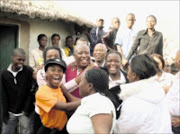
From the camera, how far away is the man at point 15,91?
4.53 meters

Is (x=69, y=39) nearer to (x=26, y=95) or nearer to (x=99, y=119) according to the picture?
(x=26, y=95)

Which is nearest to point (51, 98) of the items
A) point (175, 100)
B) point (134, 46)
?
point (175, 100)

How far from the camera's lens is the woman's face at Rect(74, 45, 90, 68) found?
3.54 meters

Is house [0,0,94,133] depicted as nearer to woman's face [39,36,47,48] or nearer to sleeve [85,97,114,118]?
woman's face [39,36,47,48]

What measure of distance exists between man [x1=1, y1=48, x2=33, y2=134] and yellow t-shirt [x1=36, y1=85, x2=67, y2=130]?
5.10ft

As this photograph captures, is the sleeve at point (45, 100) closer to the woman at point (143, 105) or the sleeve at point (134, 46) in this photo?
the woman at point (143, 105)

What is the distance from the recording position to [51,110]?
3.14 meters

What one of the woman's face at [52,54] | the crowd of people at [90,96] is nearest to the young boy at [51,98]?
the crowd of people at [90,96]

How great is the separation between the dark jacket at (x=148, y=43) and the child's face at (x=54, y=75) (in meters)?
2.78

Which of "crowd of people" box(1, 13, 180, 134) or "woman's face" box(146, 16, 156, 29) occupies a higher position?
"woman's face" box(146, 16, 156, 29)

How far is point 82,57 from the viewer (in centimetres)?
353

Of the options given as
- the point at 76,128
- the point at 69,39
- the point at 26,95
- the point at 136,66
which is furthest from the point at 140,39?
the point at 76,128

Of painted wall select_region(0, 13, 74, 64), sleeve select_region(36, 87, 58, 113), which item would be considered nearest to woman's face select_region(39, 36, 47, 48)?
painted wall select_region(0, 13, 74, 64)

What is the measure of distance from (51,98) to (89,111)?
92 cm
